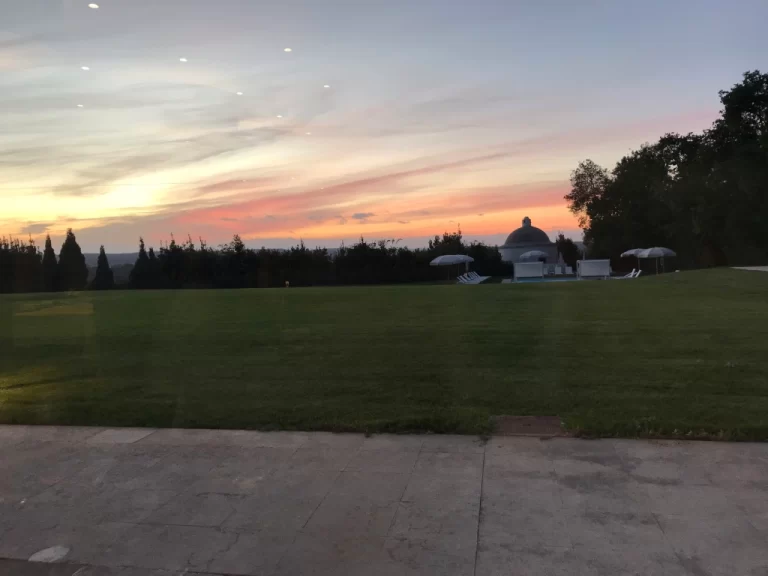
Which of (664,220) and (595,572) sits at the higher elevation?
(664,220)

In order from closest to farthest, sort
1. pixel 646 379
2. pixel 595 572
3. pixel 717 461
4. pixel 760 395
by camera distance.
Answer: pixel 595 572 < pixel 717 461 < pixel 760 395 < pixel 646 379

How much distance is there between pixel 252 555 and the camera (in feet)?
10.6

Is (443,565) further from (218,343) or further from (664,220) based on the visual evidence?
(664,220)

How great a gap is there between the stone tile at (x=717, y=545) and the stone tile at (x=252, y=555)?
210 centimetres

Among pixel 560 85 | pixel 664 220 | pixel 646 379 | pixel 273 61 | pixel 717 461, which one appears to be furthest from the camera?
pixel 664 220

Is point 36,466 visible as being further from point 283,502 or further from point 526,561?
point 526,561

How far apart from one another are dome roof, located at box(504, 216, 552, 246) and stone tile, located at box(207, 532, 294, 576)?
49307 millimetres

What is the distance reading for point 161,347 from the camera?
1033cm

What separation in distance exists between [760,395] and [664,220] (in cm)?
3872

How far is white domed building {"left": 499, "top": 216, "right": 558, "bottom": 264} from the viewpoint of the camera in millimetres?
50125

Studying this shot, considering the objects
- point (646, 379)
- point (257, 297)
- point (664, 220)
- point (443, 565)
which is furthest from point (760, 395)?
point (664, 220)

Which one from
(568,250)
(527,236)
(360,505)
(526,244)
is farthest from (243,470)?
(568,250)

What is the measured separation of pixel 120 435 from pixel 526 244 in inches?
1874

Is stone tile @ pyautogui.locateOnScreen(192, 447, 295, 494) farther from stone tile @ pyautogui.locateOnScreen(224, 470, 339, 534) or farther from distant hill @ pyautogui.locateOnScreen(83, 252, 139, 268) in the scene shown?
distant hill @ pyautogui.locateOnScreen(83, 252, 139, 268)
